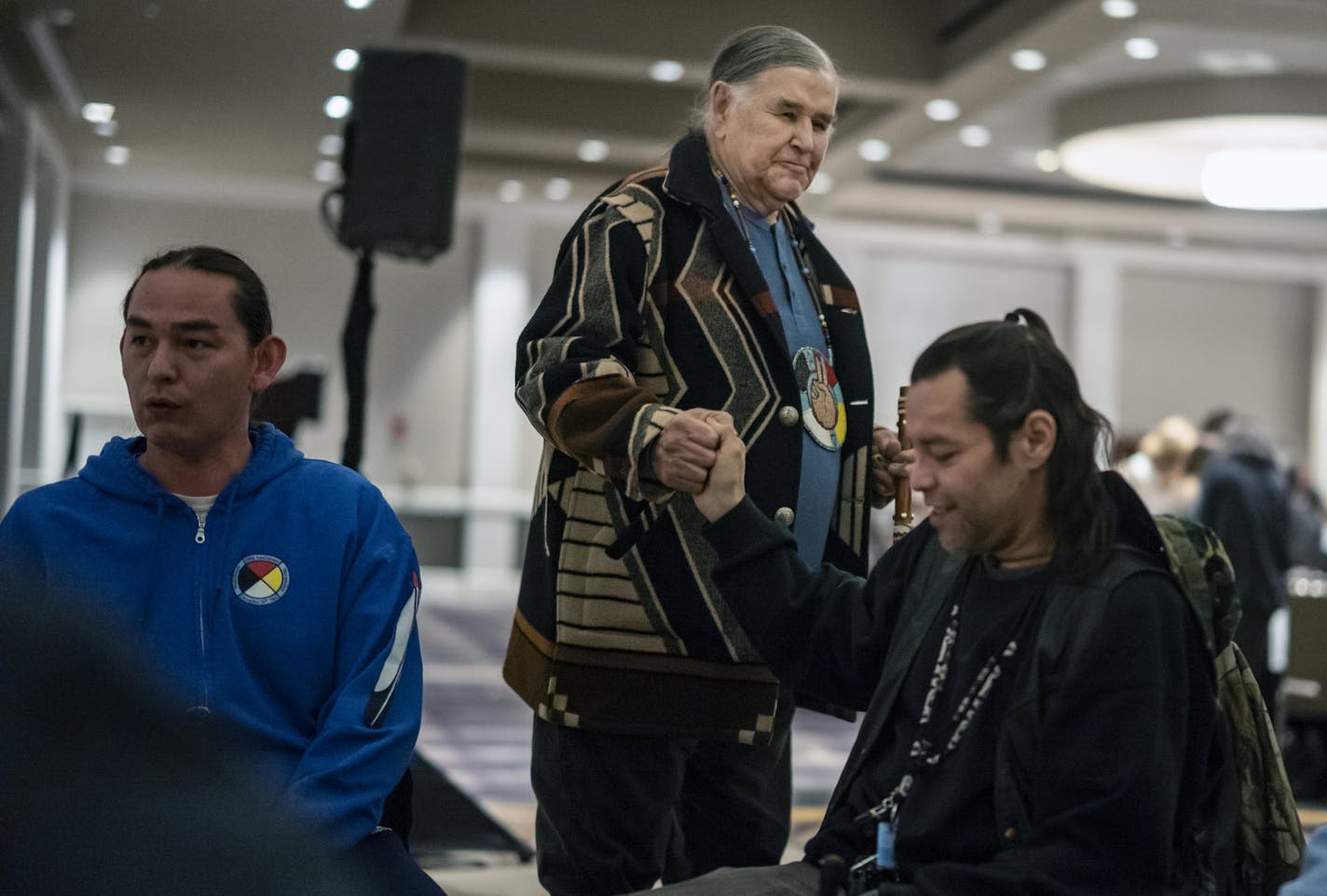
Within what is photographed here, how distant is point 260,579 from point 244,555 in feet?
Answer: 0.11

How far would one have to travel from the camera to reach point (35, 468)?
1211 centimetres

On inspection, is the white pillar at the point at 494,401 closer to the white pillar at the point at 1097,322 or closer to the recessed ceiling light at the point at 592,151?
the recessed ceiling light at the point at 592,151

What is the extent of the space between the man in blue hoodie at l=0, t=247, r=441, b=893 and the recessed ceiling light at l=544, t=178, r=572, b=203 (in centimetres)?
1199

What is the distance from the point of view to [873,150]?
11.8 m

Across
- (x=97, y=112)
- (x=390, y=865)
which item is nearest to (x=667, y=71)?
(x=97, y=112)

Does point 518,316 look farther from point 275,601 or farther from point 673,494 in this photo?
point 275,601

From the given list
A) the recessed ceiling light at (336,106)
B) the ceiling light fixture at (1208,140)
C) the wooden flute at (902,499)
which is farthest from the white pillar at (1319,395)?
the wooden flute at (902,499)

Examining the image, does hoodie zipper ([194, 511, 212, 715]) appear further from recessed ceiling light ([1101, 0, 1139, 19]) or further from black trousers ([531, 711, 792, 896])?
recessed ceiling light ([1101, 0, 1139, 19])

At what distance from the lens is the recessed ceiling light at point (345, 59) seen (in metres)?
8.84

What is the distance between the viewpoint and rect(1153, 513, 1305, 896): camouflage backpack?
1512mm

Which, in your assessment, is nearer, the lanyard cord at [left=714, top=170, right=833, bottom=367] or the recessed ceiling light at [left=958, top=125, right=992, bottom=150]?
the lanyard cord at [left=714, top=170, right=833, bottom=367]

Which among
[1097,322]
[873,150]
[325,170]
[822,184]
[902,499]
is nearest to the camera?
[902,499]

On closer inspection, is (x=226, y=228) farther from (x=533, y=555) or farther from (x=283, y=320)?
(x=533, y=555)

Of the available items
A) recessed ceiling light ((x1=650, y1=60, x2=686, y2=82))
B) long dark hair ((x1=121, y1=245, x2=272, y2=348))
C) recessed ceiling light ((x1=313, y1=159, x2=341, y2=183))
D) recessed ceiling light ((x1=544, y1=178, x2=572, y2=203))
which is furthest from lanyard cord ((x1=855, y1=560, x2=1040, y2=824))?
recessed ceiling light ((x1=544, y1=178, x2=572, y2=203))
